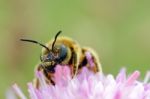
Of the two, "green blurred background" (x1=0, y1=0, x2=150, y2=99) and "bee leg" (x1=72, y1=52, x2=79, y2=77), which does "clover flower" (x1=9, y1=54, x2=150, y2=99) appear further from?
"green blurred background" (x1=0, y1=0, x2=150, y2=99)

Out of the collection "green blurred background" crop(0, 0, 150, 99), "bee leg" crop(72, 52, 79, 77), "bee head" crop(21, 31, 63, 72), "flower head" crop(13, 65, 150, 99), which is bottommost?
"flower head" crop(13, 65, 150, 99)

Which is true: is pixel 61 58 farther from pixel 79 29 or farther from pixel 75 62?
pixel 79 29

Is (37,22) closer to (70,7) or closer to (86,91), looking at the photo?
(70,7)

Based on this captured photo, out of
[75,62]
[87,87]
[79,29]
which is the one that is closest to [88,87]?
[87,87]

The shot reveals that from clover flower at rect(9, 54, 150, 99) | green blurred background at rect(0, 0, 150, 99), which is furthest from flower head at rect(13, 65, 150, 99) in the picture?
green blurred background at rect(0, 0, 150, 99)

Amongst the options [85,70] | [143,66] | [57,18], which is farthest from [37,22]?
[85,70]

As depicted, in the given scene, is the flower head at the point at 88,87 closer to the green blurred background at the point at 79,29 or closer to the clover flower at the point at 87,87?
the clover flower at the point at 87,87
